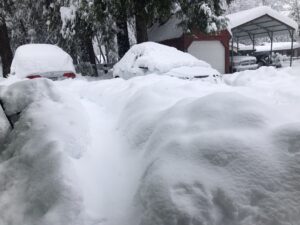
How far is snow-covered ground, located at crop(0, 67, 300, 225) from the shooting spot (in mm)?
2328

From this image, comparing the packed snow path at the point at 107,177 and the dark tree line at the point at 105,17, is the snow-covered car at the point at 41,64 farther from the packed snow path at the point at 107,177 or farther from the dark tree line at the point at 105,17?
the packed snow path at the point at 107,177

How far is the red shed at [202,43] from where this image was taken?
18.7 m

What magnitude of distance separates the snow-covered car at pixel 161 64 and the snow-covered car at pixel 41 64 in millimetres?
1795

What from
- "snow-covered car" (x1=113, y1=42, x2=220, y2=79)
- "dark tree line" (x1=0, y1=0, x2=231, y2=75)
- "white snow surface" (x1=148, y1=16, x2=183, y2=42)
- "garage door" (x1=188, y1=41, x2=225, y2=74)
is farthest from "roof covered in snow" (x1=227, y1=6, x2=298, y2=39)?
"snow-covered car" (x1=113, y1=42, x2=220, y2=79)

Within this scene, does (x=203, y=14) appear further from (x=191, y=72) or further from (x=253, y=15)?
(x=191, y=72)

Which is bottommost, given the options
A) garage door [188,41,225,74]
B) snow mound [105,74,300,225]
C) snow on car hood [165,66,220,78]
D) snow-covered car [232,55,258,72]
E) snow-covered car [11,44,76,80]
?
snow-covered car [232,55,258,72]

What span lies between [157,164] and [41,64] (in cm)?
906

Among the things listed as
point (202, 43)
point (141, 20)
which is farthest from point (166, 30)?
point (141, 20)

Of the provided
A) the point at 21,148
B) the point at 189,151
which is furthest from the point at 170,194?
the point at 21,148

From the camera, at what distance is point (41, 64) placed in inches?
429

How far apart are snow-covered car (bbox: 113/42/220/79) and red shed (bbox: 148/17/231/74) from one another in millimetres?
8106

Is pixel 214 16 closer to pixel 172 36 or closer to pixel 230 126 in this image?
pixel 172 36

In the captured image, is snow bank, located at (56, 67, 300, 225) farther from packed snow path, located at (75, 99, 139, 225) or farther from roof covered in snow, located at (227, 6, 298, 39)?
roof covered in snow, located at (227, 6, 298, 39)

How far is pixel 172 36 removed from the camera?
19188mm
